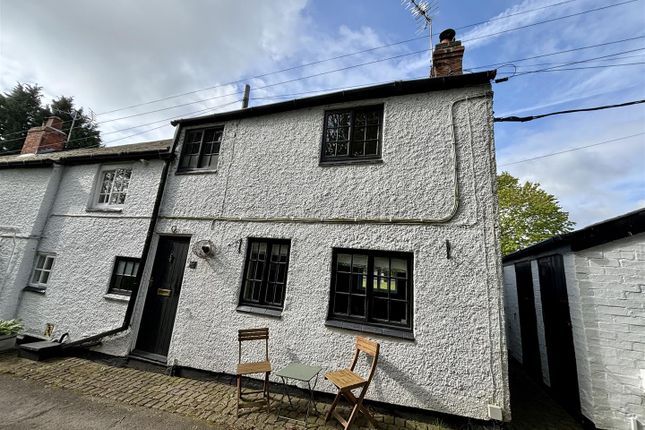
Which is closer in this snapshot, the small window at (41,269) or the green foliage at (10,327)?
the green foliage at (10,327)

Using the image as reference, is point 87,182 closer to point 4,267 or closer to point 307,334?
point 4,267

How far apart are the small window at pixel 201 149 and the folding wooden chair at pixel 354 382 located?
541 centimetres

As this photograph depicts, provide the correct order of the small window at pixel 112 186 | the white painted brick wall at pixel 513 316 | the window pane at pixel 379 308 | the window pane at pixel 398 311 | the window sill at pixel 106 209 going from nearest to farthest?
the window pane at pixel 398 311, the window pane at pixel 379 308, the window sill at pixel 106 209, the white painted brick wall at pixel 513 316, the small window at pixel 112 186

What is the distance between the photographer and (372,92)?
544cm

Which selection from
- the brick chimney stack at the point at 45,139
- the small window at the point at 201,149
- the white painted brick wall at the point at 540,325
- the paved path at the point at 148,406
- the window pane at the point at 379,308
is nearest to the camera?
the paved path at the point at 148,406

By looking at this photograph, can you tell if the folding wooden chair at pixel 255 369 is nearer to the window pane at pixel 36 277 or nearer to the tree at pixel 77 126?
the window pane at pixel 36 277

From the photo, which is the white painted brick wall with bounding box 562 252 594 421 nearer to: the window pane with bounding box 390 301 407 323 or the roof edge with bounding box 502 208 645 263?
the roof edge with bounding box 502 208 645 263

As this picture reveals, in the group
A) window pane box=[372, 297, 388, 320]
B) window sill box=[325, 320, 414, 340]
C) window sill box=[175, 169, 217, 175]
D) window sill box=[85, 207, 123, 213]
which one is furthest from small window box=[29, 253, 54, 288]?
window pane box=[372, 297, 388, 320]

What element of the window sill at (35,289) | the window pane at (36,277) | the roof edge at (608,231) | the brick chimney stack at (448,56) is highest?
the brick chimney stack at (448,56)

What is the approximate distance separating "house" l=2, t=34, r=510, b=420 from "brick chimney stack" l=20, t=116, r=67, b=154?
28.2ft

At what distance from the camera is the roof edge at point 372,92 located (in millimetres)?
4895

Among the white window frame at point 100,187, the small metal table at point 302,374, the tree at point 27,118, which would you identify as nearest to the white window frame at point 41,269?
the white window frame at point 100,187

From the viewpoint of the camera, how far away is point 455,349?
4027 millimetres

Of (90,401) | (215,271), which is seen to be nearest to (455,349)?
(215,271)
